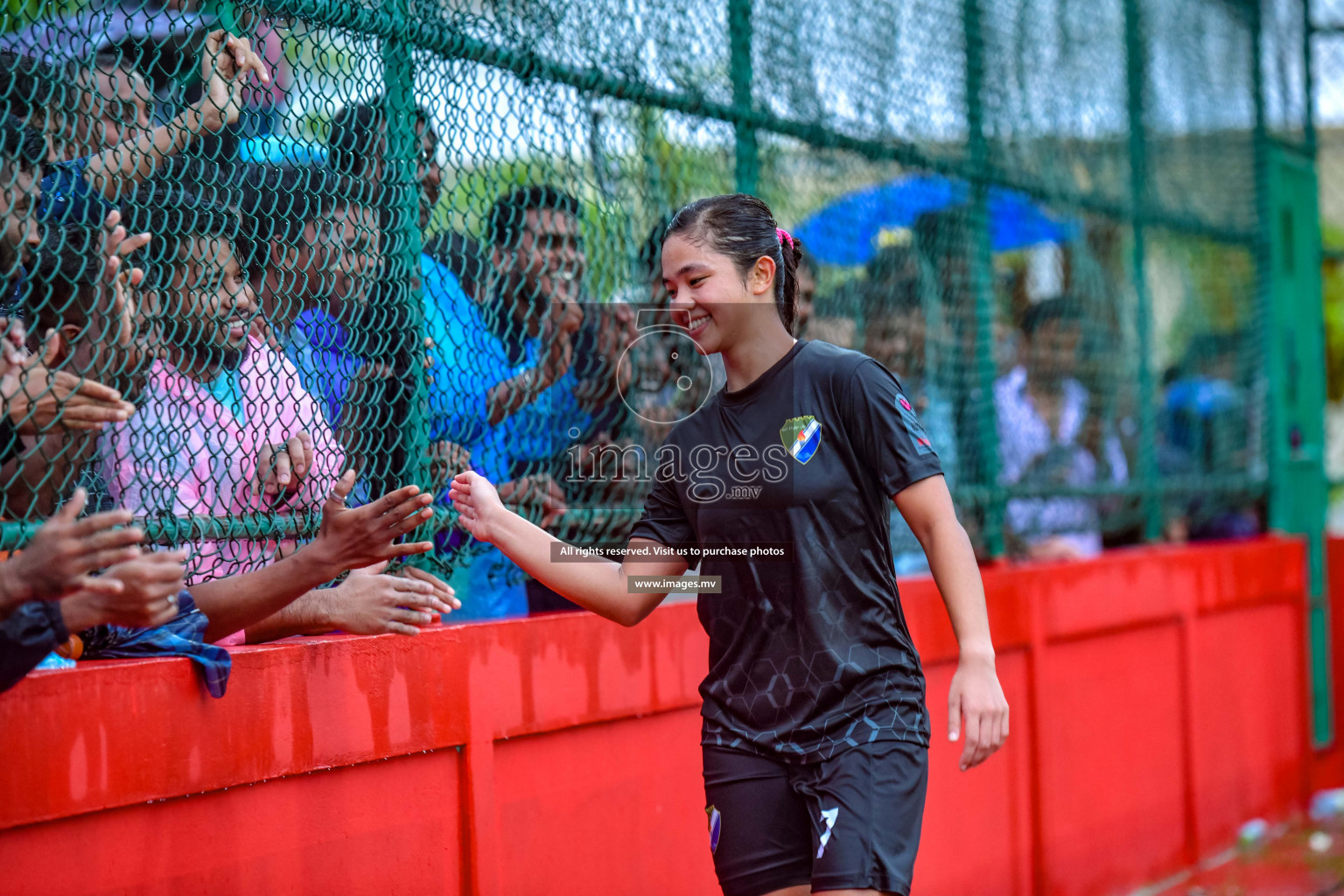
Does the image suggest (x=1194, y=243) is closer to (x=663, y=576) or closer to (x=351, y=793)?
(x=663, y=576)

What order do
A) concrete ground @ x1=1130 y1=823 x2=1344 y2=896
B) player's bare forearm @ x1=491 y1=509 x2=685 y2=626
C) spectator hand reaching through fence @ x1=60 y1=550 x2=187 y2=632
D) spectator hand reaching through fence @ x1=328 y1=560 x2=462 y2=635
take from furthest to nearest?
concrete ground @ x1=1130 y1=823 x2=1344 y2=896 < spectator hand reaching through fence @ x1=328 y1=560 x2=462 y2=635 < player's bare forearm @ x1=491 y1=509 x2=685 y2=626 < spectator hand reaching through fence @ x1=60 y1=550 x2=187 y2=632

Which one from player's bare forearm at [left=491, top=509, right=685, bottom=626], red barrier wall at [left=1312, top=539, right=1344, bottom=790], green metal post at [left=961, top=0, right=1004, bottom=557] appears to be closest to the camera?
player's bare forearm at [left=491, top=509, right=685, bottom=626]

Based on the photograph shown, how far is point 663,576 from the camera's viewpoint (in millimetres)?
2809

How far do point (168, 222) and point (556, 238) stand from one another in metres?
1.15

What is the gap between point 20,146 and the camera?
241 cm

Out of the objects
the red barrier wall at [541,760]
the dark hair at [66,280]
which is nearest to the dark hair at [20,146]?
the dark hair at [66,280]

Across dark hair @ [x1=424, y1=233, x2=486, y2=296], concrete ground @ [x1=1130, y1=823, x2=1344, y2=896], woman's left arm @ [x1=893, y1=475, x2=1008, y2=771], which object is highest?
dark hair @ [x1=424, y1=233, x2=486, y2=296]

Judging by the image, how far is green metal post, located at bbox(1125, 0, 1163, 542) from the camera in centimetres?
602

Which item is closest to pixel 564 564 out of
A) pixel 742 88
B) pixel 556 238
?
pixel 556 238

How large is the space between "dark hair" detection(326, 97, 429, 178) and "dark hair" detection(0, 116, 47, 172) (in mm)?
671

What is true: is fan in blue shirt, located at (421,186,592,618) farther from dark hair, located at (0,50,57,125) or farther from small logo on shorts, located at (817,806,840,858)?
small logo on shorts, located at (817,806,840,858)

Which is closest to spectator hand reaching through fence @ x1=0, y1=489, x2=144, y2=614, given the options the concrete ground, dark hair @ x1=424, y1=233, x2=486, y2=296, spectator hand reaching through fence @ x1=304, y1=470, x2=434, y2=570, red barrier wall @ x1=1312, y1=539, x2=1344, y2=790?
spectator hand reaching through fence @ x1=304, y1=470, x2=434, y2=570

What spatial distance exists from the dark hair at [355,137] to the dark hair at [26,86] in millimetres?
638

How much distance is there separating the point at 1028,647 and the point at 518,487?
7.62 feet
